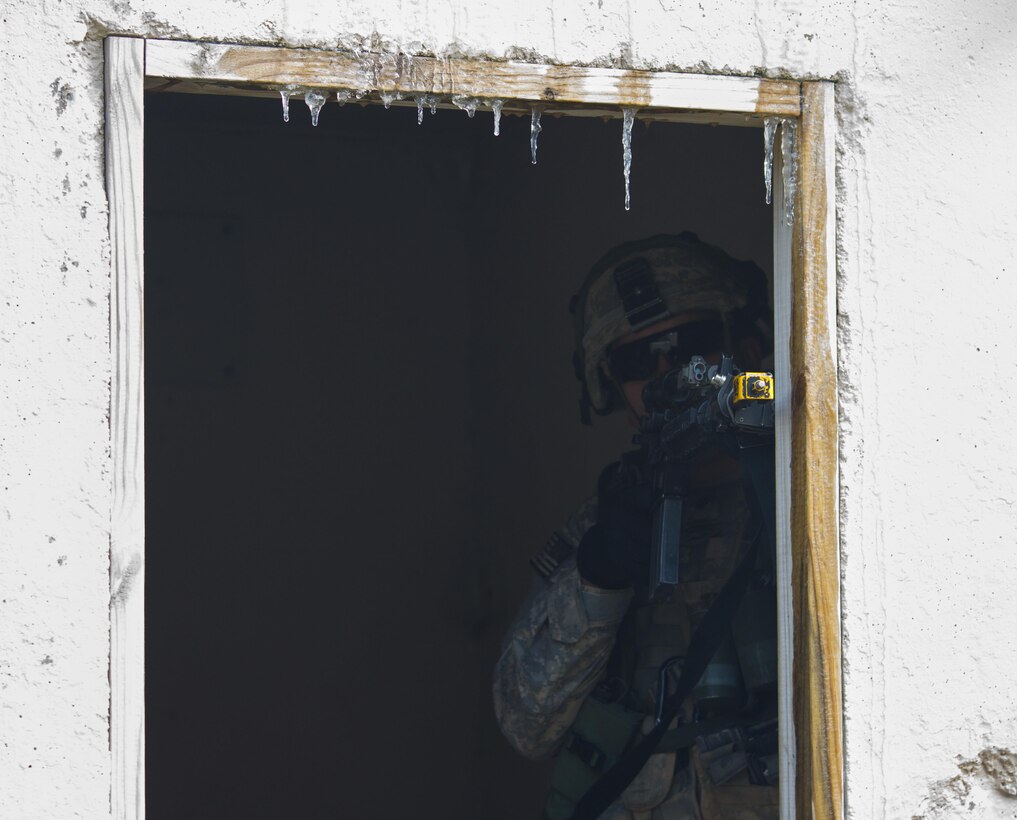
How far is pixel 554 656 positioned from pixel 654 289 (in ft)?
2.52

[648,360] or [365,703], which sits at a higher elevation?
[648,360]

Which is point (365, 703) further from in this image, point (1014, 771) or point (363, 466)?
point (1014, 771)

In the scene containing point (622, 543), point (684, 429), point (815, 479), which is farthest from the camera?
point (622, 543)

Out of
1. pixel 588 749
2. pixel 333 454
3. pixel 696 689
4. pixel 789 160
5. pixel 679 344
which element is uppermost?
pixel 789 160

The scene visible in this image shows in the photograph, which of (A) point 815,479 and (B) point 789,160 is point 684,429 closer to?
(A) point 815,479

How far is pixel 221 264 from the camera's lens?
441 cm

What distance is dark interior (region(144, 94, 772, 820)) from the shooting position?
14.2ft

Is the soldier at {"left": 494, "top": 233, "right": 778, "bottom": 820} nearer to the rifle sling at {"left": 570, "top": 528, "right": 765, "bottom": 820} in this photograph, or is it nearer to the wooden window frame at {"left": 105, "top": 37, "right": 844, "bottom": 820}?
the rifle sling at {"left": 570, "top": 528, "right": 765, "bottom": 820}

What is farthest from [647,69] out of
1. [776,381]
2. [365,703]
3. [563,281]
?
[365,703]

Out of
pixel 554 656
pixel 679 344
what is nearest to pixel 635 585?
pixel 554 656

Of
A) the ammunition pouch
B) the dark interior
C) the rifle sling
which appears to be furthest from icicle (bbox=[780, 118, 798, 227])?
the dark interior

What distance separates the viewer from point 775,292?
6.32 ft

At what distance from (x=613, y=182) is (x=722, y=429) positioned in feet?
5.13

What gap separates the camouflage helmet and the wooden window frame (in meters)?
0.72
